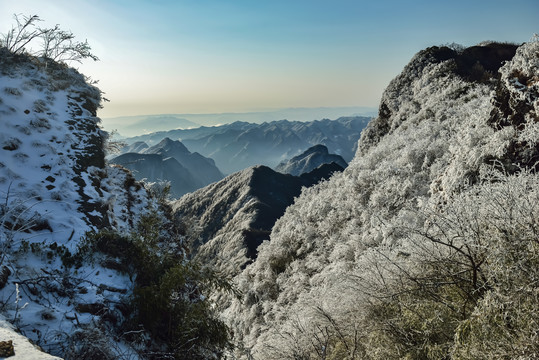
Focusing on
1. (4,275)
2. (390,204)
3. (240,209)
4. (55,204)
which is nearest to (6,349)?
(4,275)

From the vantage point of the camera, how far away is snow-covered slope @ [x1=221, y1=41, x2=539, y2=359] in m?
5.40

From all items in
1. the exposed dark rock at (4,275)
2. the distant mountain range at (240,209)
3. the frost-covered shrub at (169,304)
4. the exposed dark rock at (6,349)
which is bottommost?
the distant mountain range at (240,209)

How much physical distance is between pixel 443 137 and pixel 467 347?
39.4ft

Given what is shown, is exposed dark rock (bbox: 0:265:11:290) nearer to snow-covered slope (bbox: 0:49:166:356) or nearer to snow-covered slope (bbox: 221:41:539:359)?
snow-covered slope (bbox: 0:49:166:356)

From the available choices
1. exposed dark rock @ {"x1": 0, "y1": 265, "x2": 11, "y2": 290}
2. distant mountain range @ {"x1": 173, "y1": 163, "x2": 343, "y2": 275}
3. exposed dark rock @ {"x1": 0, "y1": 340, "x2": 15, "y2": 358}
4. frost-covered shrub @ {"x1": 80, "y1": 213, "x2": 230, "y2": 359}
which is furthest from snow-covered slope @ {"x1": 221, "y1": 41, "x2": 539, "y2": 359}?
distant mountain range @ {"x1": 173, "y1": 163, "x2": 343, "y2": 275}

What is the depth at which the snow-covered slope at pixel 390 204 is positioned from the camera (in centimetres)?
540

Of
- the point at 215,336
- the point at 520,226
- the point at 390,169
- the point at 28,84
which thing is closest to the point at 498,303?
the point at 520,226

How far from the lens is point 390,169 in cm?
1371

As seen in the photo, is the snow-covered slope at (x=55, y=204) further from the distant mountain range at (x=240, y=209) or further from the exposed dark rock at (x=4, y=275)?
the distant mountain range at (x=240, y=209)

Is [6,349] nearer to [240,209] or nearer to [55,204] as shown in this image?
[55,204]

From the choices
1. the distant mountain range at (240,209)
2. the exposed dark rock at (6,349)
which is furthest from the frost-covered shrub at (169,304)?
the distant mountain range at (240,209)

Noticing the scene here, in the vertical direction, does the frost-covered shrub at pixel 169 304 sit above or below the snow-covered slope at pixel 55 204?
below

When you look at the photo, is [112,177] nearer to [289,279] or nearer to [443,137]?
[289,279]

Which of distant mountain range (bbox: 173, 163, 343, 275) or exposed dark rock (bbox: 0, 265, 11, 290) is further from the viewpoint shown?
distant mountain range (bbox: 173, 163, 343, 275)
